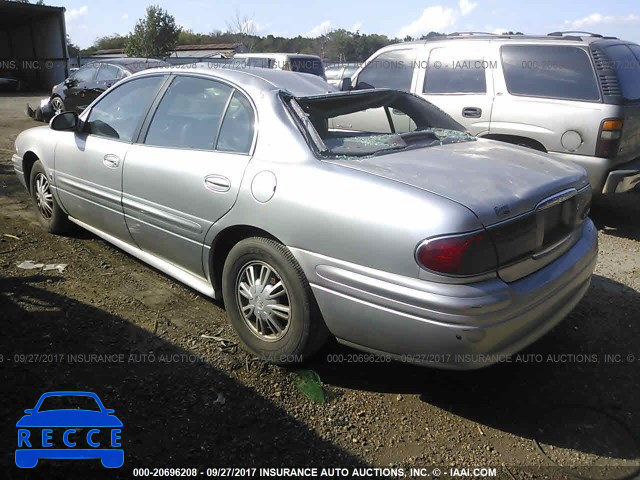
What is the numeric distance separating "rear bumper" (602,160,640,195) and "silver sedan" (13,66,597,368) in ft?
7.48

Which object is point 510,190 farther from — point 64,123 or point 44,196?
point 44,196

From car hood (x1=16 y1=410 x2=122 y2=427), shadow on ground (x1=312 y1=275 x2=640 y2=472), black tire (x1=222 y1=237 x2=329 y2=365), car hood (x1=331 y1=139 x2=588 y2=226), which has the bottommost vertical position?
shadow on ground (x1=312 y1=275 x2=640 y2=472)

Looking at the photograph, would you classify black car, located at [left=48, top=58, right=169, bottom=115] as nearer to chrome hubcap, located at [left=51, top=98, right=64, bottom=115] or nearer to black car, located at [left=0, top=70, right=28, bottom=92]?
chrome hubcap, located at [left=51, top=98, right=64, bottom=115]

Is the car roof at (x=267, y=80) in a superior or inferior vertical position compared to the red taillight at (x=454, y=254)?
superior

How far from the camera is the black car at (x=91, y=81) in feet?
41.4

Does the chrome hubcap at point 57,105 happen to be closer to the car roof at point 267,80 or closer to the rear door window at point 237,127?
the car roof at point 267,80

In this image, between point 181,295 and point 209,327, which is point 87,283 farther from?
point 209,327

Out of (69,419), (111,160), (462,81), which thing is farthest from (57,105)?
(69,419)

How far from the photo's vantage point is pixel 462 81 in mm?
→ 6301

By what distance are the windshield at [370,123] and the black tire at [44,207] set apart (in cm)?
275

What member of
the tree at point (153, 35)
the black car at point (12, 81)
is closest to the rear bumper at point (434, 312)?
the black car at point (12, 81)

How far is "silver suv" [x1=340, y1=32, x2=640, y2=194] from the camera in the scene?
5.32 metres

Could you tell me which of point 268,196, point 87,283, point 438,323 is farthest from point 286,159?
→ point 87,283

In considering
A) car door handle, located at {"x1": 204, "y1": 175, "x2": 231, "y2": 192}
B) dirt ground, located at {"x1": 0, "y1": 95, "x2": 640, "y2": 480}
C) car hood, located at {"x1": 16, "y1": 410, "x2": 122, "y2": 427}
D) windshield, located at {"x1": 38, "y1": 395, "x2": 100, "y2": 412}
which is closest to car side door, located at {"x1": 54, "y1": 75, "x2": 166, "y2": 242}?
dirt ground, located at {"x1": 0, "y1": 95, "x2": 640, "y2": 480}
